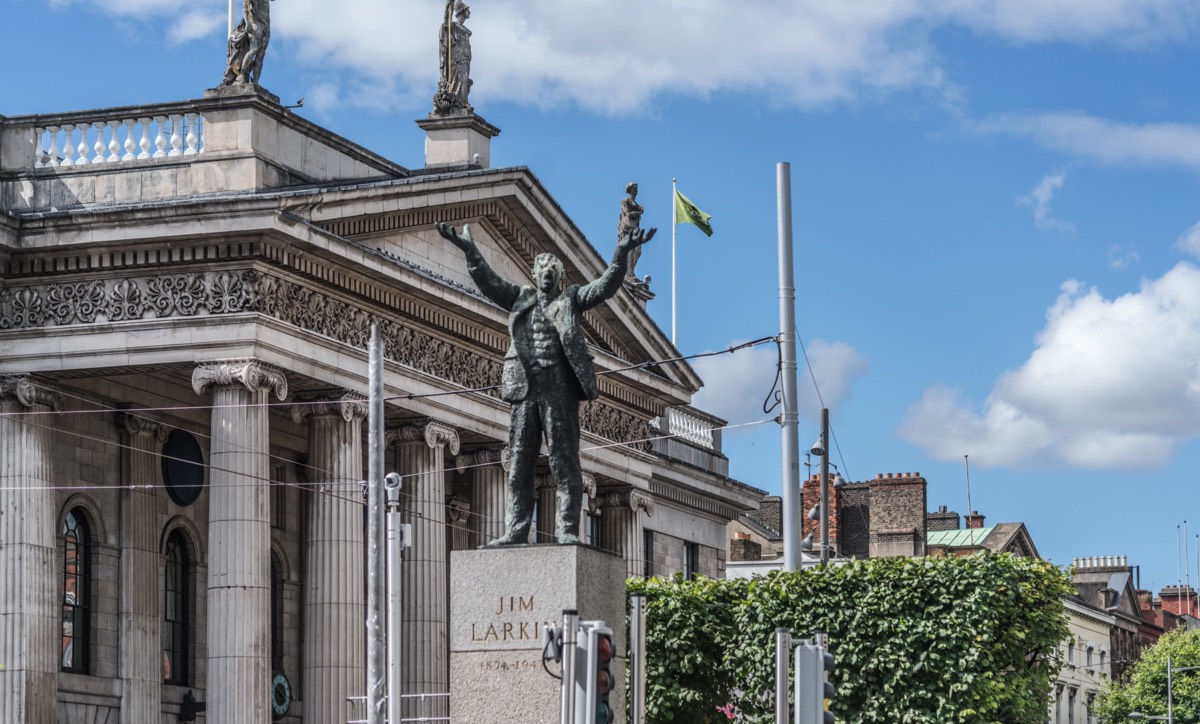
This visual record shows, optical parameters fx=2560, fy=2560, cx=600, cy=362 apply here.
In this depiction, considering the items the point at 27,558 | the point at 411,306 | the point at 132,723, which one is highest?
the point at 411,306

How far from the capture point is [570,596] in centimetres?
2395

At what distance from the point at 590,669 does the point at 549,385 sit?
6450mm

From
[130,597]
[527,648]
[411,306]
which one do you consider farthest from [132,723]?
[527,648]

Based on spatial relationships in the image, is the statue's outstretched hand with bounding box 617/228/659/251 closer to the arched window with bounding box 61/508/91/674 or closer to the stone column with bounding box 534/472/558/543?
the arched window with bounding box 61/508/91/674

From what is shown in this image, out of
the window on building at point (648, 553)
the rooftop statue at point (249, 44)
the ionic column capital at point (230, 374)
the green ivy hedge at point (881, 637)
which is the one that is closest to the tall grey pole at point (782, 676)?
the green ivy hedge at point (881, 637)

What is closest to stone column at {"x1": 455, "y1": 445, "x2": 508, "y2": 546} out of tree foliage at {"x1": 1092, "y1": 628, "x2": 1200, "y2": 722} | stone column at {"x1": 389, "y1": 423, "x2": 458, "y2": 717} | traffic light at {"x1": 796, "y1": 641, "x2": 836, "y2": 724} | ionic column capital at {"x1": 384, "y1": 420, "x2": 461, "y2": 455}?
stone column at {"x1": 389, "y1": 423, "x2": 458, "y2": 717}

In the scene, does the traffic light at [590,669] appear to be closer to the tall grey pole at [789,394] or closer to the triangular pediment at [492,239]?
the tall grey pole at [789,394]

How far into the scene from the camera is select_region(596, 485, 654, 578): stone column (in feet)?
178

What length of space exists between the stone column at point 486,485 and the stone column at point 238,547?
8.99m

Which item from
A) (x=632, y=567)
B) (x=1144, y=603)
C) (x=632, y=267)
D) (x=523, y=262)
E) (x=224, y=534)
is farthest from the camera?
(x=1144, y=603)

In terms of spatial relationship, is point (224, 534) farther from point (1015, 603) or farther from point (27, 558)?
point (1015, 603)

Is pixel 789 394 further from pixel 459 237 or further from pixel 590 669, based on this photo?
pixel 590 669

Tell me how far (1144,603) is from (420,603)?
9332cm

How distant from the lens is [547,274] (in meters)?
25.3
